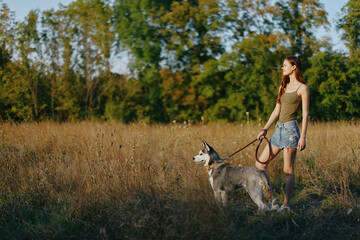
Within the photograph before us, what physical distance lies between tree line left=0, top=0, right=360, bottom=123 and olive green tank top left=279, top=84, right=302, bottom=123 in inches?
377

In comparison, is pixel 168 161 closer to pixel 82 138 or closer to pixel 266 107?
pixel 82 138

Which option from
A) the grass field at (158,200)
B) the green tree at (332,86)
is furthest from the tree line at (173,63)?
the grass field at (158,200)

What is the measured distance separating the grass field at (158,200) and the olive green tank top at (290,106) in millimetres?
1329

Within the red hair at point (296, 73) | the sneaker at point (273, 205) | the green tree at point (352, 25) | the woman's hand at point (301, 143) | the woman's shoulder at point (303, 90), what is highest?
the green tree at point (352, 25)

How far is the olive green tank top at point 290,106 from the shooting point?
4254 millimetres

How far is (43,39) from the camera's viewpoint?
16.0 metres

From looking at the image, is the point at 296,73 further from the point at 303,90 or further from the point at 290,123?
the point at 290,123

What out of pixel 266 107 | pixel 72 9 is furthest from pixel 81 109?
pixel 266 107

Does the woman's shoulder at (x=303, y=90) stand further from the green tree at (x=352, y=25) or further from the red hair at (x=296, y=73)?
the green tree at (x=352, y=25)

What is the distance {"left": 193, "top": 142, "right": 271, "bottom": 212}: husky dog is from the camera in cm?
401

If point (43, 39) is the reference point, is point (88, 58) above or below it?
below

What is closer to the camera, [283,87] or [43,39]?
[283,87]

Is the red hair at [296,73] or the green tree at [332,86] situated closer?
the red hair at [296,73]

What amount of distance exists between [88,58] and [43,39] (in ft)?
8.19
